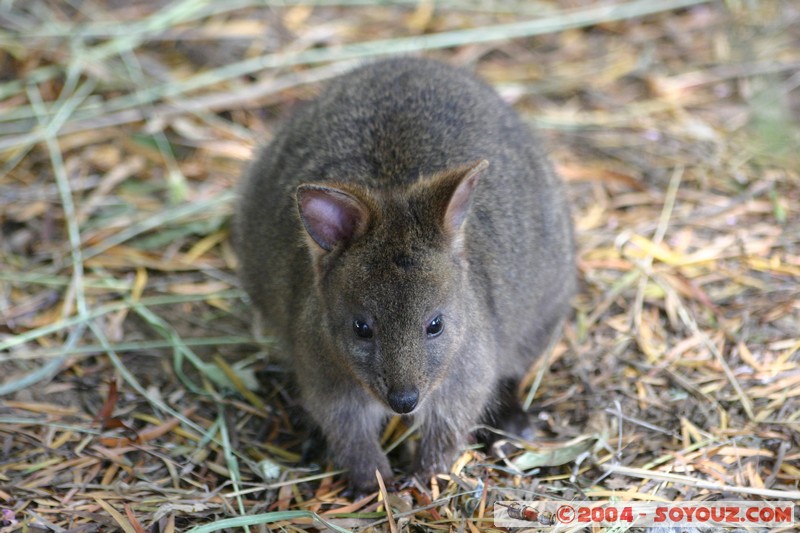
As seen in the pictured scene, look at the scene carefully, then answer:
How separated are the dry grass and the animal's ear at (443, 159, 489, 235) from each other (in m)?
1.27

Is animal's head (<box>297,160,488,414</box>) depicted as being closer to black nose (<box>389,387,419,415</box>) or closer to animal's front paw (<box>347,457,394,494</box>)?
black nose (<box>389,387,419,415</box>)

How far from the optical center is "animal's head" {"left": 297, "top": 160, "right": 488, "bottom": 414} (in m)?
3.90

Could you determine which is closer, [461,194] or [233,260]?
[461,194]

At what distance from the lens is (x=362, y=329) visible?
3.98 meters

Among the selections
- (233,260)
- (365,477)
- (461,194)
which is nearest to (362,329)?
(461,194)

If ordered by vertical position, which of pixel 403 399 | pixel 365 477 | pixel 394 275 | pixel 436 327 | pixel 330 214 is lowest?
pixel 365 477

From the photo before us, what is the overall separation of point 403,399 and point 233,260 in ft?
8.57

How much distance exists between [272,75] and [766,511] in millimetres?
4730

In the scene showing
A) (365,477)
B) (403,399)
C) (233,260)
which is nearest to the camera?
(403,399)

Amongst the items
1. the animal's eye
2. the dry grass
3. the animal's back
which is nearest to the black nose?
the animal's eye

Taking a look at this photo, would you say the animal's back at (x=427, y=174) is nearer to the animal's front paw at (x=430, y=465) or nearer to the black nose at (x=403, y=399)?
the animal's front paw at (x=430, y=465)

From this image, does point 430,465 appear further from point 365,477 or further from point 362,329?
point 362,329

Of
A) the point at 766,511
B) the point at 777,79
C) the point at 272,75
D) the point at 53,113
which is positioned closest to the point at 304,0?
the point at 272,75

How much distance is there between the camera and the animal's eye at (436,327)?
400 cm
